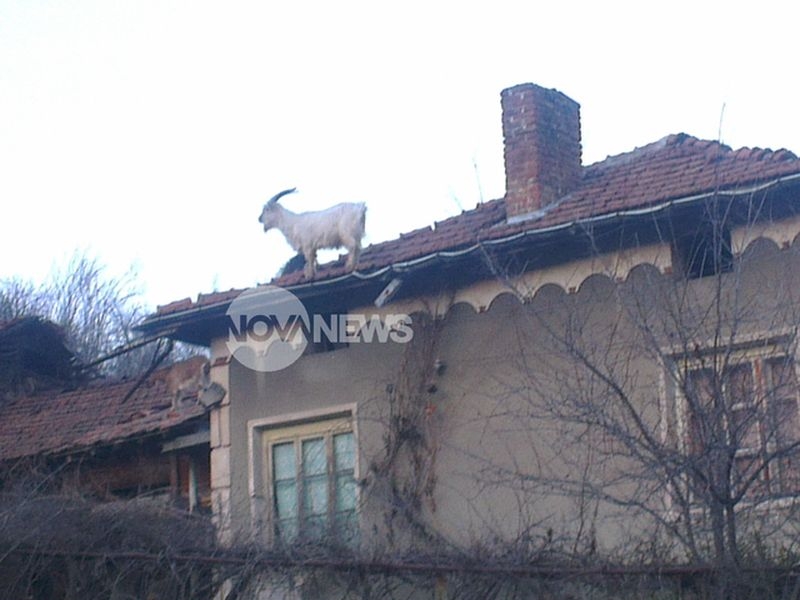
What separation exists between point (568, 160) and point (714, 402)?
643cm

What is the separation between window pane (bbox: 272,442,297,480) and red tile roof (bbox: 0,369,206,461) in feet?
5.51

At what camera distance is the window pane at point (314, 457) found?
13914mm

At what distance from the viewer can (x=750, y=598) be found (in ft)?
25.4

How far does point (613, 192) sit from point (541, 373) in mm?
2060

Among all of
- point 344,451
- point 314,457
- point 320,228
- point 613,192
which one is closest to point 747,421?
point 613,192

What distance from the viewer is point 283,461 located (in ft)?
46.6

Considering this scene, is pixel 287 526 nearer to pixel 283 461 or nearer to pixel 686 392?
pixel 283 461

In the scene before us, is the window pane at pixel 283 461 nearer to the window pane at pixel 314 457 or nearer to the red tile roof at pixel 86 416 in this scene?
the window pane at pixel 314 457

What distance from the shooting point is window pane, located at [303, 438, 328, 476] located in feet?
45.6

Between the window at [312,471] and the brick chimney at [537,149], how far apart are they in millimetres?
2910

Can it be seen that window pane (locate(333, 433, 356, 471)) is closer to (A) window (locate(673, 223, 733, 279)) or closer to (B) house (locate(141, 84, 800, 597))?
(B) house (locate(141, 84, 800, 597))

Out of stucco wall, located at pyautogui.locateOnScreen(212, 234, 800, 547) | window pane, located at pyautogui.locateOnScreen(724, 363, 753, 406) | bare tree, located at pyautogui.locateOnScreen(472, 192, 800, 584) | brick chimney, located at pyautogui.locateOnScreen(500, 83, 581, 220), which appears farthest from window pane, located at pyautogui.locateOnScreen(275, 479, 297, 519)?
window pane, located at pyautogui.locateOnScreen(724, 363, 753, 406)

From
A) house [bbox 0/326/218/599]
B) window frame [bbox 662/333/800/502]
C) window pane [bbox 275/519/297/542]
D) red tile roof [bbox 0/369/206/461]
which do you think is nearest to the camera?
window frame [bbox 662/333/800/502]

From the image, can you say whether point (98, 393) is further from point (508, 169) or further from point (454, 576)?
point (454, 576)
